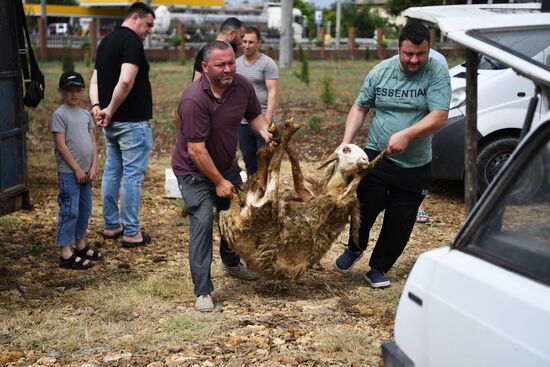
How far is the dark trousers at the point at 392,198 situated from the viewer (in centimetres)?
543

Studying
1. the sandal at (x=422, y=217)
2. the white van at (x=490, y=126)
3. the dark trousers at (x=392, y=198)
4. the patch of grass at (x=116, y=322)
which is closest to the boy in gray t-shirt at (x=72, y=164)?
the patch of grass at (x=116, y=322)

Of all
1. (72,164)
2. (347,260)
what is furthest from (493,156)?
(72,164)

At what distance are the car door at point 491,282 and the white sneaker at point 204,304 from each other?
243cm

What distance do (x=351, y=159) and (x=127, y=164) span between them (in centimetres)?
233

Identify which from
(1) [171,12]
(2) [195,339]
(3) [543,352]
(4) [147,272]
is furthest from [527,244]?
(1) [171,12]

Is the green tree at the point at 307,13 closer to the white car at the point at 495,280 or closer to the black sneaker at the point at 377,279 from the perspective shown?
the black sneaker at the point at 377,279

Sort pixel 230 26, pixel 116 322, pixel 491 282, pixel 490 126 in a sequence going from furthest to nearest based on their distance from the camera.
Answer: pixel 490 126
pixel 230 26
pixel 116 322
pixel 491 282

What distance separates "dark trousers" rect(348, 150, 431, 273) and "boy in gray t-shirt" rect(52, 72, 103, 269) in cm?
221

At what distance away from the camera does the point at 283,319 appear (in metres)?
5.12

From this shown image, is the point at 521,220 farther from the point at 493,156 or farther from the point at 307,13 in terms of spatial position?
the point at 307,13

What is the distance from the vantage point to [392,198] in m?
5.54

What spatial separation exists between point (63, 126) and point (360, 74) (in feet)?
72.6

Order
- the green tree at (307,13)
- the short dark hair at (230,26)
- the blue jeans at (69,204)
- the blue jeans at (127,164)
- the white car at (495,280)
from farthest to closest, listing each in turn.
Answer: the green tree at (307,13) → the short dark hair at (230,26) → the blue jeans at (127,164) → the blue jeans at (69,204) → the white car at (495,280)

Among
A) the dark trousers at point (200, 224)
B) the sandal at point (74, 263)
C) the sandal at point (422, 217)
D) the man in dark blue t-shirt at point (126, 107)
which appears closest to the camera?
the dark trousers at point (200, 224)
